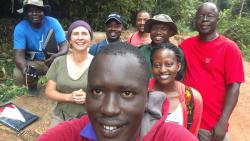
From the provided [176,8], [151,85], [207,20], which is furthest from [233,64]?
[176,8]

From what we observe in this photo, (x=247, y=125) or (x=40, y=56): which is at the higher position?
(x=40, y=56)

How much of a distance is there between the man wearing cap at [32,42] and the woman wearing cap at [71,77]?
5.45 ft

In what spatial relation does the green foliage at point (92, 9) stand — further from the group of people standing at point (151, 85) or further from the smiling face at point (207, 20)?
the smiling face at point (207, 20)

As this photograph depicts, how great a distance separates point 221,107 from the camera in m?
3.19

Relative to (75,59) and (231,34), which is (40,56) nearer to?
(75,59)

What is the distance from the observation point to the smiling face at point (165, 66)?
2.80 m

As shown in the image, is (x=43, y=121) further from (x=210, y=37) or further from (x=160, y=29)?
(x=210, y=37)

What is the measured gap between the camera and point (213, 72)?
10.2ft

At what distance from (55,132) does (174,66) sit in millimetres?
1656

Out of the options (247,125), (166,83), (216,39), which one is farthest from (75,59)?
(247,125)

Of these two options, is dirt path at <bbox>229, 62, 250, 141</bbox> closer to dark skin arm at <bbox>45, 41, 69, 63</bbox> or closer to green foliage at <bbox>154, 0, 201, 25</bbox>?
dark skin arm at <bbox>45, 41, 69, 63</bbox>

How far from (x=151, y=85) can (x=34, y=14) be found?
10.0 ft

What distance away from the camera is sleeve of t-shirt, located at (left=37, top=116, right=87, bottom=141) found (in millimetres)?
1364

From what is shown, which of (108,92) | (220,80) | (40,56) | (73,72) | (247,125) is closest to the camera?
(108,92)
